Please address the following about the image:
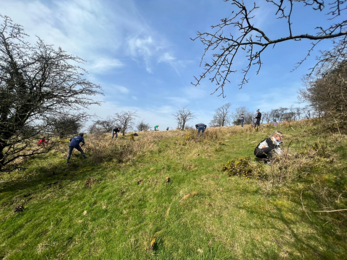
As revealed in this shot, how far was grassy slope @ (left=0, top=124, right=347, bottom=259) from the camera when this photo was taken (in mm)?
2740

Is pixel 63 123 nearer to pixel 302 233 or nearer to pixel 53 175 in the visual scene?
pixel 53 175

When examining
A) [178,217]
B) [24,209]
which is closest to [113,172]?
[24,209]

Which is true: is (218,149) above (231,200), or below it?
above

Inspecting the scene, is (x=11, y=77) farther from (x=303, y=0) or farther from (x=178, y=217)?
(x=303, y=0)

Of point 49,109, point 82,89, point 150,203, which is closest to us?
point 150,203

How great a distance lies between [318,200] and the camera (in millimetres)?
3383

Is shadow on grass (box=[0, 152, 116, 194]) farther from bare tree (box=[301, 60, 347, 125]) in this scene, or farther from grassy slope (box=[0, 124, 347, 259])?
bare tree (box=[301, 60, 347, 125])

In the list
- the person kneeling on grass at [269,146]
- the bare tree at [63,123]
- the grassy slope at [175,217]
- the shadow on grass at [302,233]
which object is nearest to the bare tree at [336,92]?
the grassy slope at [175,217]

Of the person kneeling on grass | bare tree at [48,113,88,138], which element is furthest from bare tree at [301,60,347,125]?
bare tree at [48,113,88,138]

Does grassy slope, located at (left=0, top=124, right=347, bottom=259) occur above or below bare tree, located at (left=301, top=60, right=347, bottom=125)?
below

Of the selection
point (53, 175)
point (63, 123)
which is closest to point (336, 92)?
point (63, 123)

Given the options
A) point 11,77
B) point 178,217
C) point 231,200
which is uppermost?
point 11,77

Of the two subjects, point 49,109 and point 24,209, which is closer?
point 24,209

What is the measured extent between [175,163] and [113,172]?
10.1 ft
